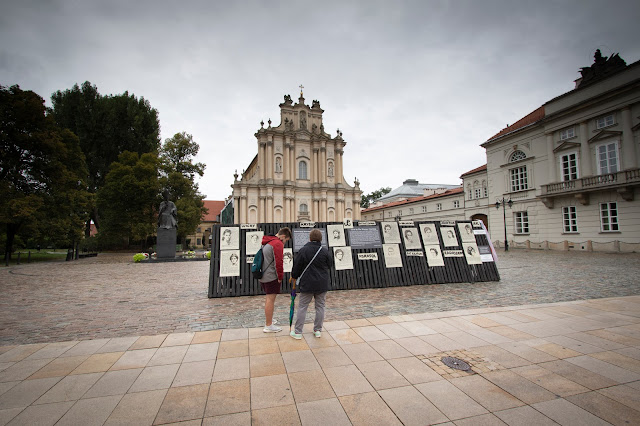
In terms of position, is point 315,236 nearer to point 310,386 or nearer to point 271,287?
point 271,287

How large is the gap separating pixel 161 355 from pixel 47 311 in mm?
4613

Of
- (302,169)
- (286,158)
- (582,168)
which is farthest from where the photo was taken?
(302,169)

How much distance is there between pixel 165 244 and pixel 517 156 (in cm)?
2975

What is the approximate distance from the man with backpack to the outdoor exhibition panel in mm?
3209

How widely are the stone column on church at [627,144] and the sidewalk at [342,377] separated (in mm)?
19521

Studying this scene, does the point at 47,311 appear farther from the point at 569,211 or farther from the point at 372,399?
the point at 569,211

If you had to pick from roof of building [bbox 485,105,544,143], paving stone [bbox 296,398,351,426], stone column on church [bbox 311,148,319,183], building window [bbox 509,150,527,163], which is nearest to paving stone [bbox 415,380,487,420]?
paving stone [bbox 296,398,351,426]

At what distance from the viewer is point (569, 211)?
847 inches

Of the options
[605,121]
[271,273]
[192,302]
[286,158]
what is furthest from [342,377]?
[286,158]

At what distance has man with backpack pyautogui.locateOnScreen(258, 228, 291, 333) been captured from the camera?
15.5 feet

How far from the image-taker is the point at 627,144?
18.0m

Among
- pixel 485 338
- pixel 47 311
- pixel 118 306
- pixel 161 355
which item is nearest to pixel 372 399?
pixel 485 338

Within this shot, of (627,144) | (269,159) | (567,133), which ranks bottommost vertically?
(627,144)

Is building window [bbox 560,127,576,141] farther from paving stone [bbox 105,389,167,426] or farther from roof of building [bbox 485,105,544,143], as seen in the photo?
paving stone [bbox 105,389,167,426]
